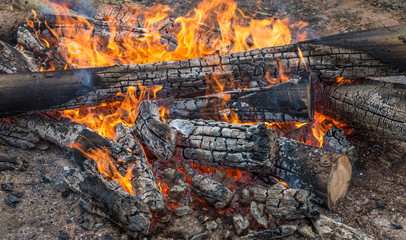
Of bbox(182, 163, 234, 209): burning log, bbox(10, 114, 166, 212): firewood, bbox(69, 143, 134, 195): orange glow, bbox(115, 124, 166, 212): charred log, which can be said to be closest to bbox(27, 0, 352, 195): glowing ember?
bbox(10, 114, 166, 212): firewood

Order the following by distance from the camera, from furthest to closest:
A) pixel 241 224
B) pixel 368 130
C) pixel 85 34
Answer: pixel 85 34
pixel 368 130
pixel 241 224

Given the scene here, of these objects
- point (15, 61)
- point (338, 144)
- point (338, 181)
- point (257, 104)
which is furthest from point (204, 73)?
point (15, 61)

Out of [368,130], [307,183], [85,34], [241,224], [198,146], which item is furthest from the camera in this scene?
[85,34]

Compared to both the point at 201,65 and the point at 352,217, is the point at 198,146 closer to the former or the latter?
the point at 201,65

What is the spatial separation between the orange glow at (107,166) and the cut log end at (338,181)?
2172 mm

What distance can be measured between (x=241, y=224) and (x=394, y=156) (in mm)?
2537

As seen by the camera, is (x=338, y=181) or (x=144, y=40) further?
(x=144, y=40)

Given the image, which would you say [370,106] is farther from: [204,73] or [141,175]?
[141,175]

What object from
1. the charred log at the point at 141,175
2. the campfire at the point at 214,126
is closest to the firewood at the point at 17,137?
the campfire at the point at 214,126

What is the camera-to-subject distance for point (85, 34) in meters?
6.02

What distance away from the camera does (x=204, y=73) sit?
4.58 m

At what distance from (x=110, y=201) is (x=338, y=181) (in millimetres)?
2485

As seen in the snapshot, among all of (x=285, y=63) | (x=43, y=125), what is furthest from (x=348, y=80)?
(x=43, y=125)

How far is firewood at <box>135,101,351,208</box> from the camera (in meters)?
3.70
